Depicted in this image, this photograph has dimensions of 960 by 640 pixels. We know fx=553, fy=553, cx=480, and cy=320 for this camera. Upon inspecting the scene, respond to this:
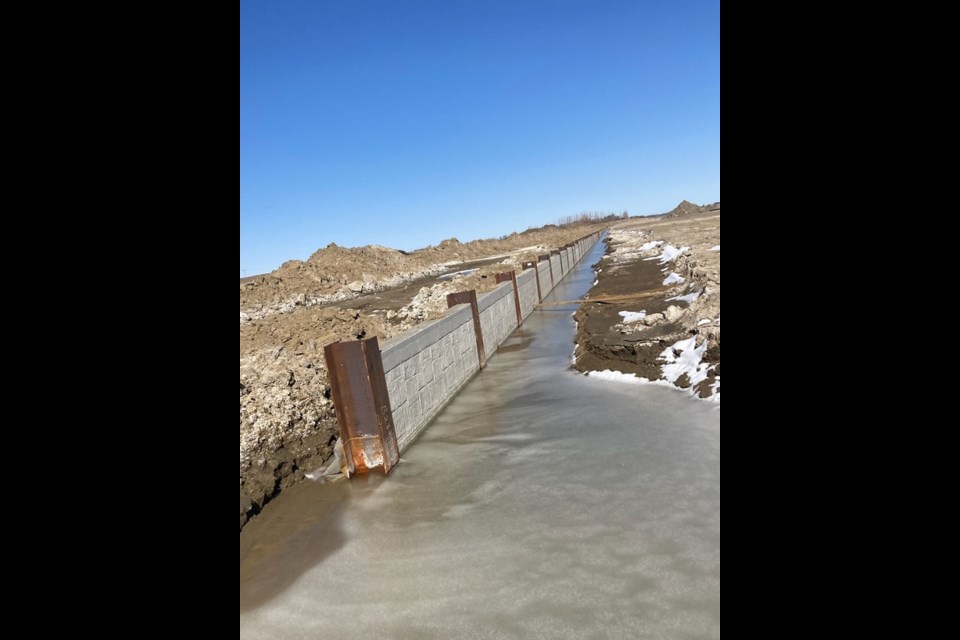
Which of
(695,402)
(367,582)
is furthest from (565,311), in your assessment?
(367,582)

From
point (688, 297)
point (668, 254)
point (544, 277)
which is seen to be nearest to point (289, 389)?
point (688, 297)

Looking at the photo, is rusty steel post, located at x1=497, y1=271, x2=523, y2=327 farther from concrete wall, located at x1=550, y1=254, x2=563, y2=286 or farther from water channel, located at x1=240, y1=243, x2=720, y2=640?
concrete wall, located at x1=550, y1=254, x2=563, y2=286

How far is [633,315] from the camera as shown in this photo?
42.2 feet

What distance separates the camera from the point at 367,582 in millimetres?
4141

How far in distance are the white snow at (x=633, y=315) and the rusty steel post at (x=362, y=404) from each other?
746 cm

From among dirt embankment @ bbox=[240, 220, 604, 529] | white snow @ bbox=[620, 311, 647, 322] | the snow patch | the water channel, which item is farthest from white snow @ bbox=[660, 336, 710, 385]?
the snow patch

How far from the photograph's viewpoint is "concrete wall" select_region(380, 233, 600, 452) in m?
6.43

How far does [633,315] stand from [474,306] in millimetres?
4507

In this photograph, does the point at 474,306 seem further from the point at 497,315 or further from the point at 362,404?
the point at 362,404

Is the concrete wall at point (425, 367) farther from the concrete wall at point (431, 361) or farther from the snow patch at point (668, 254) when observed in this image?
the snow patch at point (668, 254)
